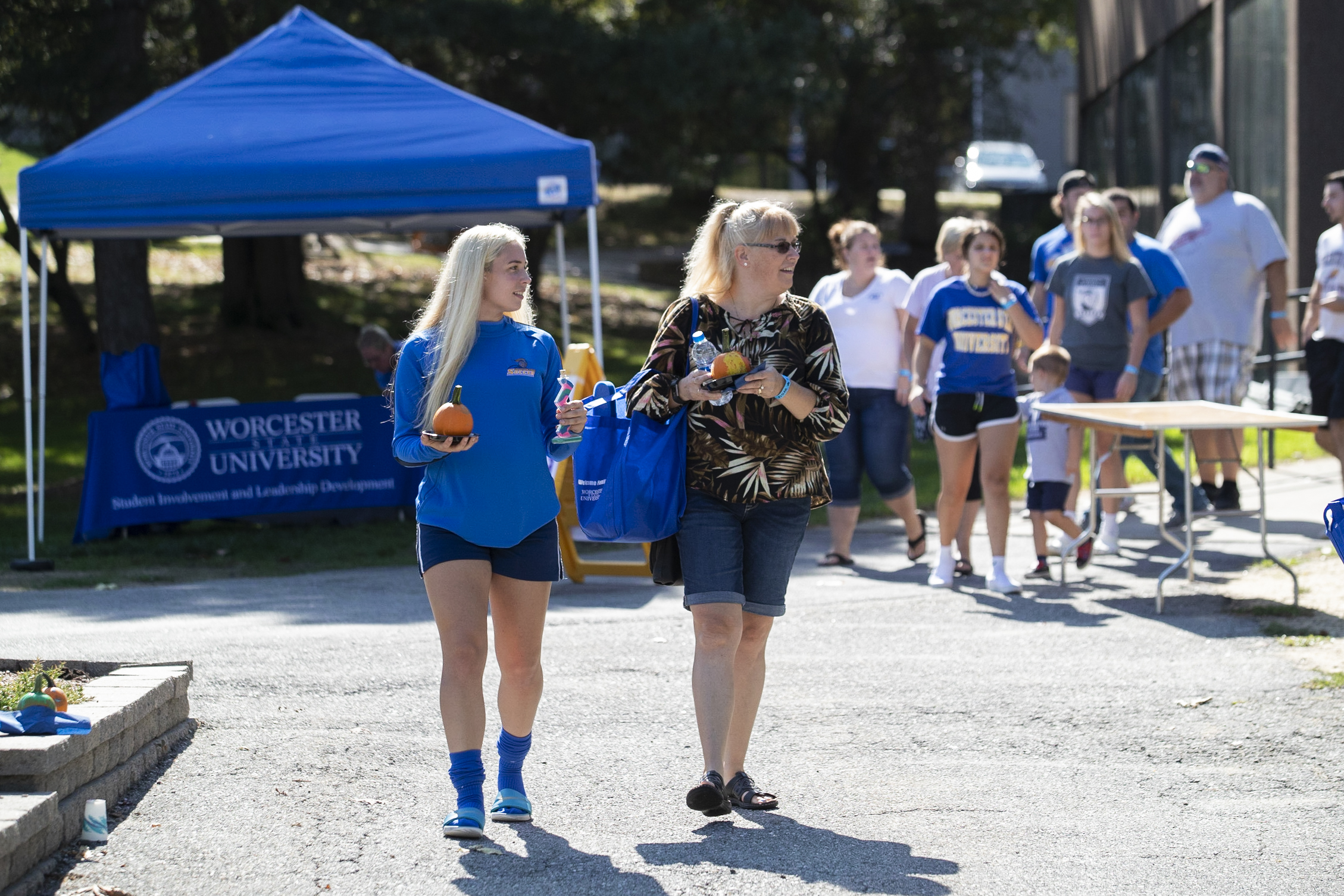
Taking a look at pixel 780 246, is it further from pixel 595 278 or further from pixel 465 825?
pixel 595 278

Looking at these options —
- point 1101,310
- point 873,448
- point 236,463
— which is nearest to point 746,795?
point 873,448

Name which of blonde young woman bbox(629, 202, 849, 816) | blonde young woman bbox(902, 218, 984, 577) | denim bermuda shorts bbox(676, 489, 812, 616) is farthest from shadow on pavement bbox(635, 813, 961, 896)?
blonde young woman bbox(902, 218, 984, 577)

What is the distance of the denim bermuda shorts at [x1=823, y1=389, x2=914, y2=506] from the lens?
8.52 meters

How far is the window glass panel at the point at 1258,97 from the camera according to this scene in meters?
14.3

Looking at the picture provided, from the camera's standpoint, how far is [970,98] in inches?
1238

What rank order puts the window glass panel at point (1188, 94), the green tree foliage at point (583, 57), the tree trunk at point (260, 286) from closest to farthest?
1. the green tree foliage at point (583, 57)
2. the window glass panel at point (1188, 94)
3. the tree trunk at point (260, 286)

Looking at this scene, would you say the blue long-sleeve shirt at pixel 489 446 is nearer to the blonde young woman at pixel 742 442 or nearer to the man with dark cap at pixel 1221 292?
the blonde young woman at pixel 742 442

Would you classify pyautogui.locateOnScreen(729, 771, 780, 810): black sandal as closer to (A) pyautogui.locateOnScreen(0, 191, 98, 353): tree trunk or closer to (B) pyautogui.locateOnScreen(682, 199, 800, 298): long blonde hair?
(B) pyautogui.locateOnScreen(682, 199, 800, 298): long blonde hair

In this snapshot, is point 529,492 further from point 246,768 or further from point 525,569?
point 246,768

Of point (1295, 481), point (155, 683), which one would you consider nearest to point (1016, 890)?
point (155, 683)

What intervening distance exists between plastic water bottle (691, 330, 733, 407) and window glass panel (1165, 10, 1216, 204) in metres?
14.0

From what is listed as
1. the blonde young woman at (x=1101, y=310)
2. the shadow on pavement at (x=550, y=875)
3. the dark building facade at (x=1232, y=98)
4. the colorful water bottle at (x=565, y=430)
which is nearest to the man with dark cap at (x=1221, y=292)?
the blonde young woman at (x=1101, y=310)

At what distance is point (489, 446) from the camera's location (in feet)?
14.0

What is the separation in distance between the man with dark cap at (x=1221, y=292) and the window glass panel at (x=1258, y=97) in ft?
17.9
